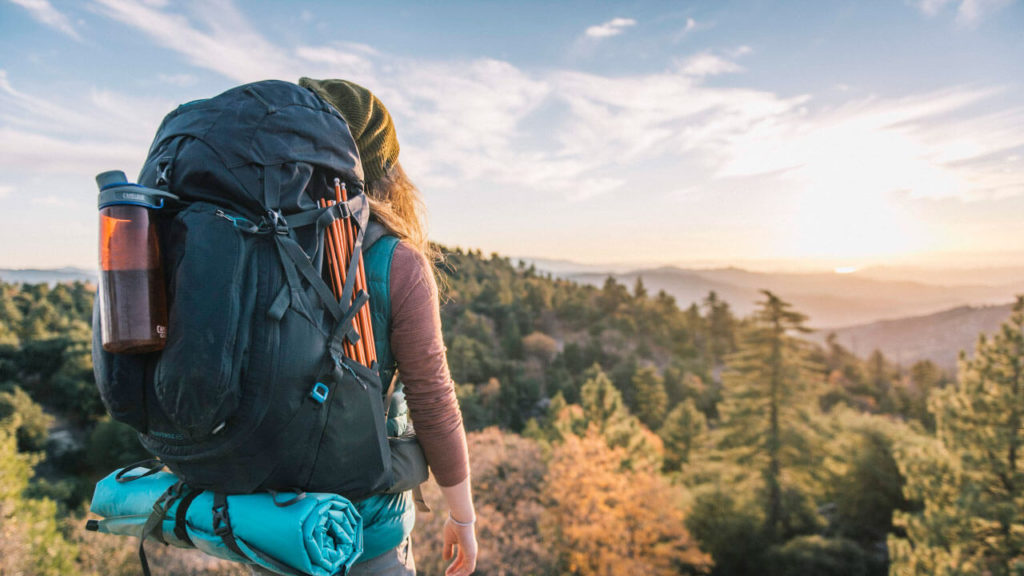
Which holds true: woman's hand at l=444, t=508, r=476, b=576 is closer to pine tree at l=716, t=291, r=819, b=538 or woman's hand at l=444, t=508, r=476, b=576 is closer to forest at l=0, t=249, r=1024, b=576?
forest at l=0, t=249, r=1024, b=576

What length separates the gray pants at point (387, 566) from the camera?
1456 millimetres

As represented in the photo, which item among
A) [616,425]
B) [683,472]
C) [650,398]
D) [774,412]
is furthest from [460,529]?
[650,398]

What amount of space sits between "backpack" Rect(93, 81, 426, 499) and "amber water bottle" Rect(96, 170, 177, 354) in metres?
0.04

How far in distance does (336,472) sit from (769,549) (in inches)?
1025

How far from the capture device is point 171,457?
1173 mm

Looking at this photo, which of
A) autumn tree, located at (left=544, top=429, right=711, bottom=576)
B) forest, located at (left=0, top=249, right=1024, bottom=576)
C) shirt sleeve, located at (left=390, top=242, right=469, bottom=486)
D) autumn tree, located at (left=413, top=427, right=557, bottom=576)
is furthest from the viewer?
autumn tree, located at (left=544, top=429, right=711, bottom=576)

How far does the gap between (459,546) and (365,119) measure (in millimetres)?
1331

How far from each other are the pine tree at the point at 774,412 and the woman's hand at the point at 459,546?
25824 millimetres

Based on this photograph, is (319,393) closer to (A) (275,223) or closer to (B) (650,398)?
(A) (275,223)

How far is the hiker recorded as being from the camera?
4.39 feet

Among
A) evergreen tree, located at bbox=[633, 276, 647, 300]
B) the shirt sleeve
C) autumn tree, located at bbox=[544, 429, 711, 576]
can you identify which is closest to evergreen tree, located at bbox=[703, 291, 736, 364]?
evergreen tree, located at bbox=[633, 276, 647, 300]

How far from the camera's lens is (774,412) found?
2462 cm

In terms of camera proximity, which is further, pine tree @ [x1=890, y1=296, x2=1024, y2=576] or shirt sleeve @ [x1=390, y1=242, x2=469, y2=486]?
pine tree @ [x1=890, y1=296, x2=1024, y2=576]

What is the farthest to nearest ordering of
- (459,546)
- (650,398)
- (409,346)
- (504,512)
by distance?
(650,398), (504,512), (459,546), (409,346)
